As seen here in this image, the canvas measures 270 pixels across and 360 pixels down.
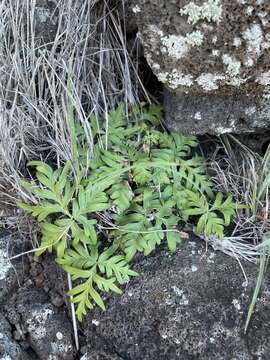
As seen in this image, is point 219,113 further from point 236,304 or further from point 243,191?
point 236,304

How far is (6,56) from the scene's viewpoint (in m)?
1.87

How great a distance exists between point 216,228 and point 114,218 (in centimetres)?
33

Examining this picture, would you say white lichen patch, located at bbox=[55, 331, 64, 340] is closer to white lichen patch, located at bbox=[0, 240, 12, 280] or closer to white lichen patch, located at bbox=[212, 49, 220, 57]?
white lichen patch, located at bbox=[0, 240, 12, 280]

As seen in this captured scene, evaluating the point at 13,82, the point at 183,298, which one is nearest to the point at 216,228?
the point at 183,298

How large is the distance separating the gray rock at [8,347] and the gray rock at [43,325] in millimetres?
40

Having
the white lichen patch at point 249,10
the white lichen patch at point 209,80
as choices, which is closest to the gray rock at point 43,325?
the white lichen patch at point 209,80

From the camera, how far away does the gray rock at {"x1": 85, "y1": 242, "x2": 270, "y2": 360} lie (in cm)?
155

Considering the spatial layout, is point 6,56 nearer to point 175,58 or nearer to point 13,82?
point 13,82

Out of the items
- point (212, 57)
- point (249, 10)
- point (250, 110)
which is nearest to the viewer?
point (249, 10)

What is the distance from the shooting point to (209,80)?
64.6 inches

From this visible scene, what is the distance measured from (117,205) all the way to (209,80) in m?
0.49

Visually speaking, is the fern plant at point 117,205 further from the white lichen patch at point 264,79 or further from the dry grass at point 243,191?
the white lichen patch at point 264,79

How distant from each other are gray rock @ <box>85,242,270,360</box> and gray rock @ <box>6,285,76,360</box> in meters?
0.08

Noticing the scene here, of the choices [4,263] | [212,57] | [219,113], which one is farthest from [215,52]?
[4,263]
